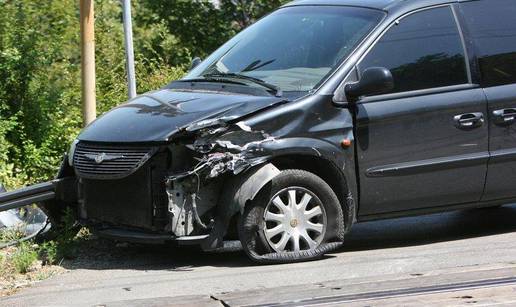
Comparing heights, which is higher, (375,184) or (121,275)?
(375,184)

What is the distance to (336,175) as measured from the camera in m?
7.59

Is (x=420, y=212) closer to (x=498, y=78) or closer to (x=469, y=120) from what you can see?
(x=469, y=120)

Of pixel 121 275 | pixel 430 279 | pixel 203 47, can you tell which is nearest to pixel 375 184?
pixel 430 279

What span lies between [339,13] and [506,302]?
3.10 metres

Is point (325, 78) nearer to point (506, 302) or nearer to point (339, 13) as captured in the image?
point (339, 13)

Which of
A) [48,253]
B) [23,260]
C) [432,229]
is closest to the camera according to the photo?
[23,260]

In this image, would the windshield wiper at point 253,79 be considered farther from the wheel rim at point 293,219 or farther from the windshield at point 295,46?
the wheel rim at point 293,219

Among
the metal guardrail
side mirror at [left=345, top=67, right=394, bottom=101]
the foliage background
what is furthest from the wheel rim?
the foliage background

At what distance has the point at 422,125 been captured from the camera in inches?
305

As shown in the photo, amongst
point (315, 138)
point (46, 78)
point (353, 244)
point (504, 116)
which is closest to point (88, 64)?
point (46, 78)

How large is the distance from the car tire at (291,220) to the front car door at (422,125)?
0.33 m

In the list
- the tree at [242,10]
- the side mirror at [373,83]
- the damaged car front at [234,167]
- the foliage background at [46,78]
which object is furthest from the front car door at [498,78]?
the tree at [242,10]

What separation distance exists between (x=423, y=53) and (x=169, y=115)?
1.94 m

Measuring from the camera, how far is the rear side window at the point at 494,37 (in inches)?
318
